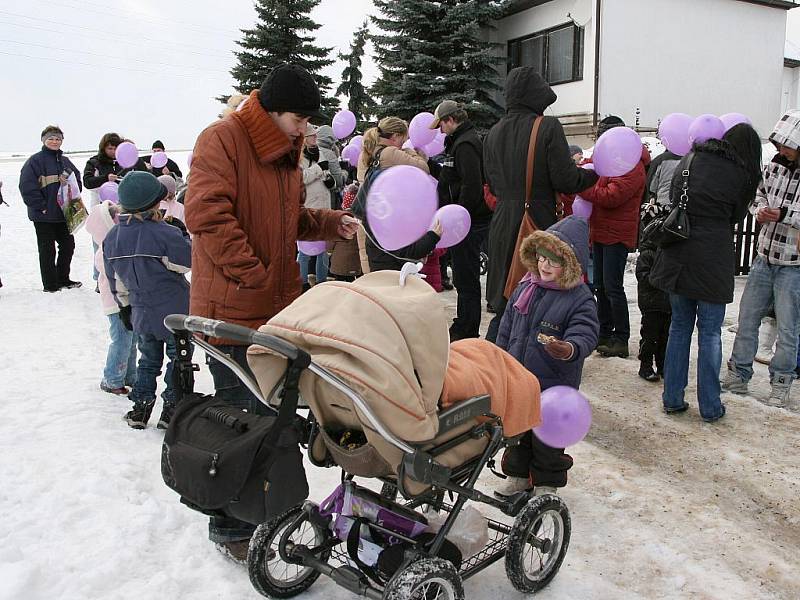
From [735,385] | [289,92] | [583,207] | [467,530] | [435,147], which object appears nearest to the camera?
[467,530]

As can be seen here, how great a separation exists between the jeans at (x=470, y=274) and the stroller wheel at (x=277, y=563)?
13.4 ft

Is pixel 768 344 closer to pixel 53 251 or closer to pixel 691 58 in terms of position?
pixel 53 251

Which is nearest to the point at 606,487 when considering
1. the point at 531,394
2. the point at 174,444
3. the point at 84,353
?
the point at 531,394

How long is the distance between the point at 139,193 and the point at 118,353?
4.91 ft

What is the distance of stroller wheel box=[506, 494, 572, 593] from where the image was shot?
2.98 meters

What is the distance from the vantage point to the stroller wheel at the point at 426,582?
247cm

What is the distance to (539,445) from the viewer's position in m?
3.73

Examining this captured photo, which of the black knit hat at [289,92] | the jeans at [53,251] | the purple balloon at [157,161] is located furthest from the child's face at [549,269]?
the purple balloon at [157,161]

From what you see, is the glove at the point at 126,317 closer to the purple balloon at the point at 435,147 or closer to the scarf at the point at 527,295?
the scarf at the point at 527,295

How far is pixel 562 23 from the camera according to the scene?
19078 mm

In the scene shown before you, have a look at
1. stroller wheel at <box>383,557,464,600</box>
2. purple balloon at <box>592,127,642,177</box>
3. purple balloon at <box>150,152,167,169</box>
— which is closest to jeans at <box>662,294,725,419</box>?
purple balloon at <box>592,127,642,177</box>

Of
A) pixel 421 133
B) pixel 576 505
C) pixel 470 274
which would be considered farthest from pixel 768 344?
pixel 421 133

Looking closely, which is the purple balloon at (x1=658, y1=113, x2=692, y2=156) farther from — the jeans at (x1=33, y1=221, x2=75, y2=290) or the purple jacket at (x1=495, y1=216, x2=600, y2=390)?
the jeans at (x1=33, y1=221, x2=75, y2=290)

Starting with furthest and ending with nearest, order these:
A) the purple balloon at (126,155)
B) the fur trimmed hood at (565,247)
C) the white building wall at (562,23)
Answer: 1. the white building wall at (562,23)
2. the purple balloon at (126,155)
3. the fur trimmed hood at (565,247)
